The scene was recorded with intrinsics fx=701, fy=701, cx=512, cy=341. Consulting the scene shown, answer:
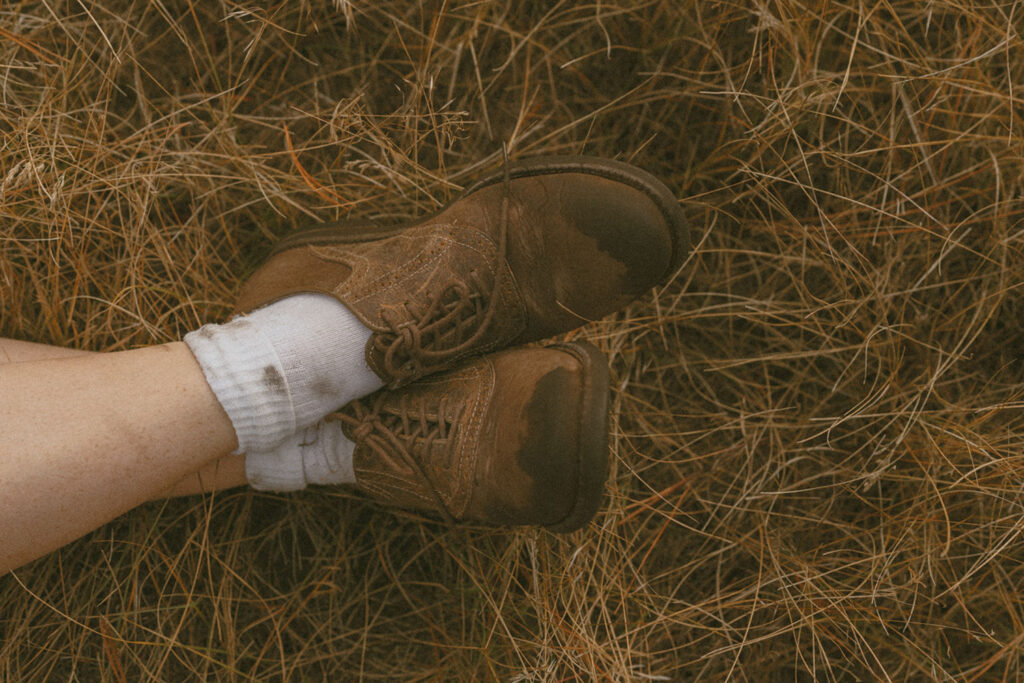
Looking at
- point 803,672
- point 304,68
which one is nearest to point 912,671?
point 803,672

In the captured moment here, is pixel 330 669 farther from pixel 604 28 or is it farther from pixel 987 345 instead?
pixel 987 345

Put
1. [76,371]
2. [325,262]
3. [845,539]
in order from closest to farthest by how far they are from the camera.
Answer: [76,371], [325,262], [845,539]

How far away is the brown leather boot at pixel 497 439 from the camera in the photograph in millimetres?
997

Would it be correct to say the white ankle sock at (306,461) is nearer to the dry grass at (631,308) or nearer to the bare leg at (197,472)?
the bare leg at (197,472)

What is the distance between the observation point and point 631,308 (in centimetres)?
133

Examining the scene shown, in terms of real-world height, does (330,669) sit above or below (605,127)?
below

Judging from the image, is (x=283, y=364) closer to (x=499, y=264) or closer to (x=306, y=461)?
(x=306, y=461)

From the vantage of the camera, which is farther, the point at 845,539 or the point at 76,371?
the point at 845,539

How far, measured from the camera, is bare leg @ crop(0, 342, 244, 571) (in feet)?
2.94

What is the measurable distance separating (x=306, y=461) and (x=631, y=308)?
647 millimetres

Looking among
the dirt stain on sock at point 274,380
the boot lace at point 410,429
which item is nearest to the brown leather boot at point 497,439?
the boot lace at point 410,429

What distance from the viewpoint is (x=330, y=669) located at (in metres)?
1.30

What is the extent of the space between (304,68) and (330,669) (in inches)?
44.4

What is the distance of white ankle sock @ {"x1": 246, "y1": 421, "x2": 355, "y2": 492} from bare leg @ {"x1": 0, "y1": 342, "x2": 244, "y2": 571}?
136 millimetres
